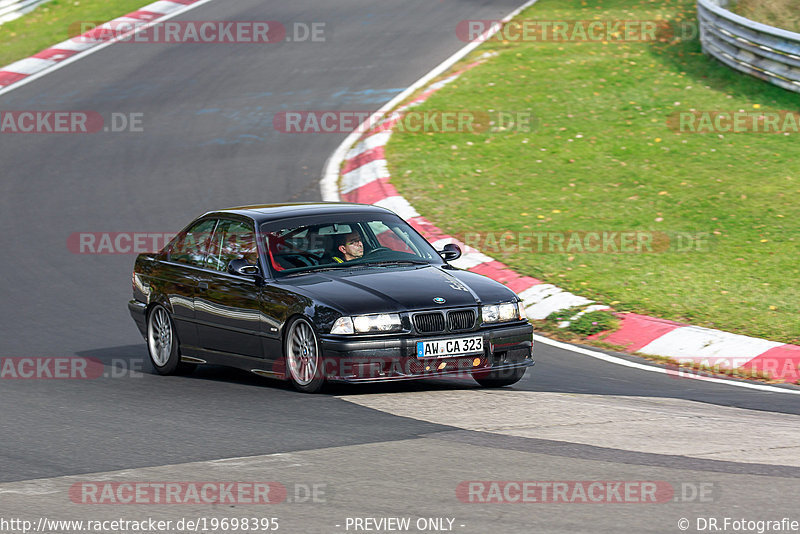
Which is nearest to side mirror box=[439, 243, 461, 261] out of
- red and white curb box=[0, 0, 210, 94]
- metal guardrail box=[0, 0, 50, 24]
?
red and white curb box=[0, 0, 210, 94]

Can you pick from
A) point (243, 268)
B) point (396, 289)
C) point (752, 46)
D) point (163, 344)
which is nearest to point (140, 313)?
point (163, 344)

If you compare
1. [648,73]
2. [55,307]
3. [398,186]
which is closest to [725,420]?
[55,307]

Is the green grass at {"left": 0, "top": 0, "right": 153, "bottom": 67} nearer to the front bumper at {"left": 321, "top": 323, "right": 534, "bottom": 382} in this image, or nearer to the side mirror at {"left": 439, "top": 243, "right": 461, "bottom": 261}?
the side mirror at {"left": 439, "top": 243, "right": 461, "bottom": 261}

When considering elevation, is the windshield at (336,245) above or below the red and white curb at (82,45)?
below

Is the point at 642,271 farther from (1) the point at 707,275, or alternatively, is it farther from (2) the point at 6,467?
(2) the point at 6,467

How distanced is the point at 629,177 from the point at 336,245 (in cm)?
778

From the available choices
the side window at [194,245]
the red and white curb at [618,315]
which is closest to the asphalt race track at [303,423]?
the red and white curb at [618,315]

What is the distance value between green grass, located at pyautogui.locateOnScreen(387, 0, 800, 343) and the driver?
10.7 feet

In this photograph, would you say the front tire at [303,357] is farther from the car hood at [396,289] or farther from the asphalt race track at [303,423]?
the car hood at [396,289]

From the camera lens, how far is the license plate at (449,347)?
8.60 metres

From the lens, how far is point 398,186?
1631 centimetres

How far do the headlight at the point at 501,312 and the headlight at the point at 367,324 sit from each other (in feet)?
2.42

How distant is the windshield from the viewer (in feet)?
31.4

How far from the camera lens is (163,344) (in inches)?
413
